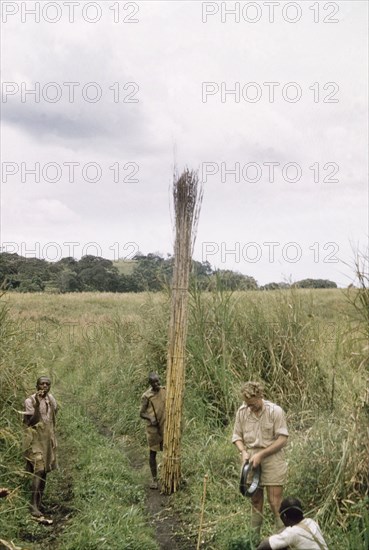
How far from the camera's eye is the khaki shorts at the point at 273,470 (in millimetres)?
4871

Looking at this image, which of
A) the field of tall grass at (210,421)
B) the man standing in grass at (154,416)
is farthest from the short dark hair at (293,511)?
the man standing in grass at (154,416)

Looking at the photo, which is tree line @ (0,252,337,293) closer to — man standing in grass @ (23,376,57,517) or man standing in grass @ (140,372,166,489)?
man standing in grass @ (140,372,166,489)

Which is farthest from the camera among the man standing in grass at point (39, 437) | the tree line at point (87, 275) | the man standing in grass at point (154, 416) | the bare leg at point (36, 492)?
the tree line at point (87, 275)

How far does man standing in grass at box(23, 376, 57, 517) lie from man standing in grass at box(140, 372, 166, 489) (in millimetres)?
1243

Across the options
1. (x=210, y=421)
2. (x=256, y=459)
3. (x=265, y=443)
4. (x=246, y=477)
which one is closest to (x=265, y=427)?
(x=265, y=443)

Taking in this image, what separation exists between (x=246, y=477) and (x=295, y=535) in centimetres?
94

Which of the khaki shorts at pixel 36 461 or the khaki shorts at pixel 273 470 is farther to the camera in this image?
the khaki shorts at pixel 36 461

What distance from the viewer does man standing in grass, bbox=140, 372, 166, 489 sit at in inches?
287

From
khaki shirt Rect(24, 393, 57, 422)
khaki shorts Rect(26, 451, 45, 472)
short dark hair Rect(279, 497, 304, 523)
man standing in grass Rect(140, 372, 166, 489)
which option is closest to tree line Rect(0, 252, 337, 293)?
man standing in grass Rect(140, 372, 166, 489)

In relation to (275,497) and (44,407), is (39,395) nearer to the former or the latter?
(44,407)

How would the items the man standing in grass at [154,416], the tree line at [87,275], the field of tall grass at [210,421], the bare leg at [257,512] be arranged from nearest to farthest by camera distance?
the bare leg at [257,512], the field of tall grass at [210,421], the man standing in grass at [154,416], the tree line at [87,275]

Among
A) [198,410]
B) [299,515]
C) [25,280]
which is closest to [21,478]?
[198,410]

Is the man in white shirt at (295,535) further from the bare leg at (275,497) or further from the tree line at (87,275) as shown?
the tree line at (87,275)

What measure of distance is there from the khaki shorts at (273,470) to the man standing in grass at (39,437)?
2551mm
